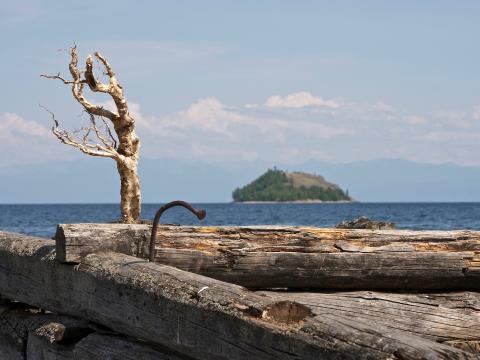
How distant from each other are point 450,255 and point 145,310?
2197 mm

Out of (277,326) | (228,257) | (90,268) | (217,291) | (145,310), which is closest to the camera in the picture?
(277,326)

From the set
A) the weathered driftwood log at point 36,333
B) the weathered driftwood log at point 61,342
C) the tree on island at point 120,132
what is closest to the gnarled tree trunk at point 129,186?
the tree on island at point 120,132

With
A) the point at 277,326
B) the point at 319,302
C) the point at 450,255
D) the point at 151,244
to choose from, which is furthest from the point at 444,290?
the point at 277,326

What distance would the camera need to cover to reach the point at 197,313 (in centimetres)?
384

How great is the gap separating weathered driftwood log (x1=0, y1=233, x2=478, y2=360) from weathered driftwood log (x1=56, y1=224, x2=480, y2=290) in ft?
0.83

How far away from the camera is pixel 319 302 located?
511 cm

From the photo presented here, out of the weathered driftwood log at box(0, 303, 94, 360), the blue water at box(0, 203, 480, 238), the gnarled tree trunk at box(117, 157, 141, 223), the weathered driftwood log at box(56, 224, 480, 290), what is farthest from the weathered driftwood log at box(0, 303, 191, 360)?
the blue water at box(0, 203, 480, 238)

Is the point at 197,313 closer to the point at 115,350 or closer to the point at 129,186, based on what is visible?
the point at 115,350

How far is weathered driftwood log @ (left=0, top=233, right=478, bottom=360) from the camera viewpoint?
308 cm

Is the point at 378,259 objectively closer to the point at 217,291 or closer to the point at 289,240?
the point at 289,240

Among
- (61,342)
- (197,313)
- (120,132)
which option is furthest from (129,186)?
(197,313)

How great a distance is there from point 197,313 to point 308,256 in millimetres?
1660

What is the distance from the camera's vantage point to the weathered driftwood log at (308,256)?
209 inches

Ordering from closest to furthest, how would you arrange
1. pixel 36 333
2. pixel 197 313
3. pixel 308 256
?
pixel 197 313 → pixel 36 333 → pixel 308 256
